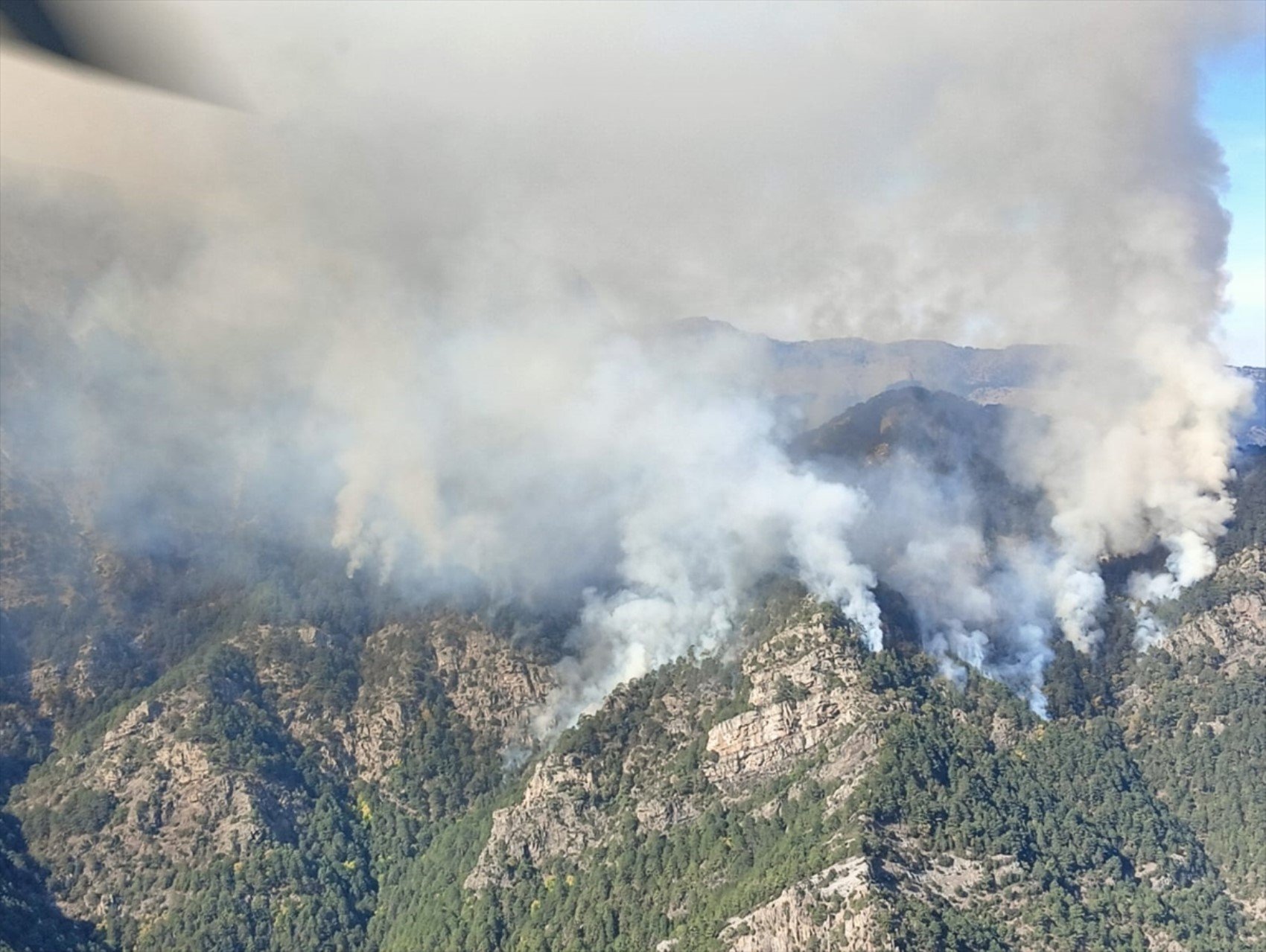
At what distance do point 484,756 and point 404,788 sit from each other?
38.5 feet

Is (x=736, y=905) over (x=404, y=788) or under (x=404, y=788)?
under

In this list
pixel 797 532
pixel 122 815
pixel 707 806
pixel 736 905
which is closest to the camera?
pixel 736 905

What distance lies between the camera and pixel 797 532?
644ft

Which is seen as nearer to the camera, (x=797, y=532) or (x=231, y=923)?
(x=231, y=923)

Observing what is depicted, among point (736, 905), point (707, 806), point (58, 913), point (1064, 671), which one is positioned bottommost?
point (58, 913)

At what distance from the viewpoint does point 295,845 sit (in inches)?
7293

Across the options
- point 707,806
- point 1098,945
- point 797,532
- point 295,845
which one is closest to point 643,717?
point 707,806

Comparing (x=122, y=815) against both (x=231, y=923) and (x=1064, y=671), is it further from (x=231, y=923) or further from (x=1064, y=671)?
(x=1064, y=671)

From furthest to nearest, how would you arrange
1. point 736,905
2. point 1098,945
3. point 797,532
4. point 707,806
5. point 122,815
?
point 797,532 < point 122,815 < point 707,806 < point 736,905 < point 1098,945

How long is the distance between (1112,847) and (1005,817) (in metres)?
12.3

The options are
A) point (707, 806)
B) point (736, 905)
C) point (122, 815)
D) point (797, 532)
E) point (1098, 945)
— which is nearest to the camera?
point (1098, 945)

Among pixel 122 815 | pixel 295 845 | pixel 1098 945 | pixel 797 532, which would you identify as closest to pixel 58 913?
pixel 122 815

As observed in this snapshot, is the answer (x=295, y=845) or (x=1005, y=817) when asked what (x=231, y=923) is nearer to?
(x=295, y=845)

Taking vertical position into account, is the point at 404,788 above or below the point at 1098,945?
above
